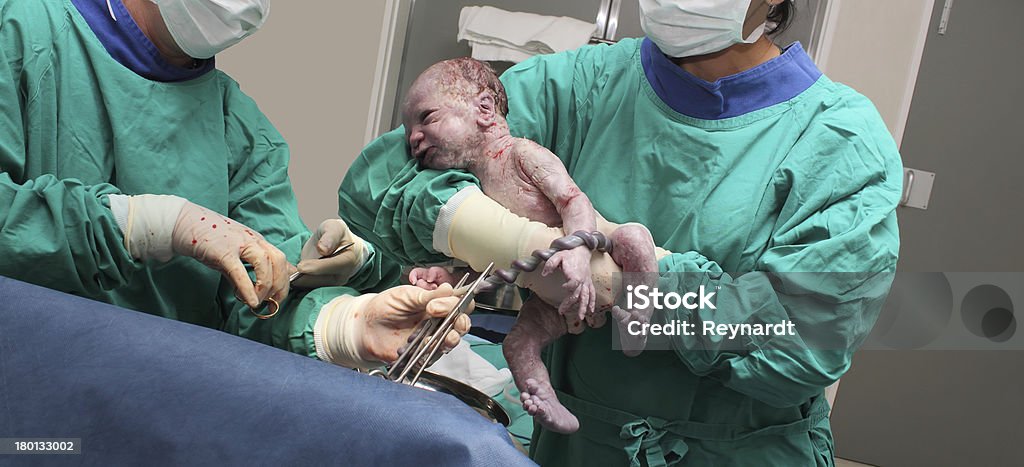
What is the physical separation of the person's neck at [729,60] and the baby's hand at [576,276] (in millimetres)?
389

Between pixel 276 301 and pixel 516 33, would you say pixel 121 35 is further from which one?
pixel 516 33

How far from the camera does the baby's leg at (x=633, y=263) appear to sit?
109cm

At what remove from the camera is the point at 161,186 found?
129 cm

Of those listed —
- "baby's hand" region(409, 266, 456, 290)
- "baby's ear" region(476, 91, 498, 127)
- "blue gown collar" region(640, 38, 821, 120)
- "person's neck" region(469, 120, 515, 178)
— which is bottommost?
"baby's hand" region(409, 266, 456, 290)

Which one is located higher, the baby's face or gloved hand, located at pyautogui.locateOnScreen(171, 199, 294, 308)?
the baby's face

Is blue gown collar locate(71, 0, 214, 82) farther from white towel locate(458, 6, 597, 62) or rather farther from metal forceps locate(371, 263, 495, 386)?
white towel locate(458, 6, 597, 62)

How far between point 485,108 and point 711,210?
39 cm

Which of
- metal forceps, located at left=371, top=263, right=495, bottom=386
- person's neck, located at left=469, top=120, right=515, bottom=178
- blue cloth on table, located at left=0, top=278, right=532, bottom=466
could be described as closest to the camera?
blue cloth on table, located at left=0, top=278, right=532, bottom=466

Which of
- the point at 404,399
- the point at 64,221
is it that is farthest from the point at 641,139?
the point at 64,221

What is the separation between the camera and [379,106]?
12.1 ft

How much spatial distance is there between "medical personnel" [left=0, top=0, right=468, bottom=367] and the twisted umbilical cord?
0.06 meters

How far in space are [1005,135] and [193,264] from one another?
11.5 feet

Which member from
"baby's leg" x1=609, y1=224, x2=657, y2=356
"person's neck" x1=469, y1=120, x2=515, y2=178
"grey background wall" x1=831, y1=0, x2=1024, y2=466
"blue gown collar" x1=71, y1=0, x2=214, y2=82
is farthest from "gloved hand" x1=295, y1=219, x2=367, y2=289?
"grey background wall" x1=831, y1=0, x2=1024, y2=466

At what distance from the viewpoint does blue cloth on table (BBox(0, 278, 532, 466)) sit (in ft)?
2.42
